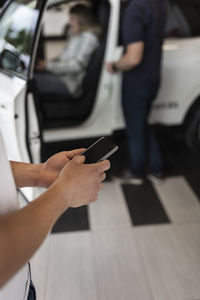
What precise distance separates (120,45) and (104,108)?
1.51 ft

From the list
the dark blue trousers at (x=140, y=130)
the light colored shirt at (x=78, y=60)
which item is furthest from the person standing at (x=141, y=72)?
the light colored shirt at (x=78, y=60)

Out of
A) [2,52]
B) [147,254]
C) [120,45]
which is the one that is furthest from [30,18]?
[147,254]

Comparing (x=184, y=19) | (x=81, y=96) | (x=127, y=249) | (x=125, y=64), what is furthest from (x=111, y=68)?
(x=127, y=249)

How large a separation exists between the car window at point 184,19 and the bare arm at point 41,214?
213 cm

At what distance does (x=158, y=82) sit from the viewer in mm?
2244

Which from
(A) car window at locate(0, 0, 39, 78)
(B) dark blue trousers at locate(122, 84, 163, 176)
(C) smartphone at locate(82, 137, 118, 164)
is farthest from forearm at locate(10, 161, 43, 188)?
(B) dark blue trousers at locate(122, 84, 163, 176)

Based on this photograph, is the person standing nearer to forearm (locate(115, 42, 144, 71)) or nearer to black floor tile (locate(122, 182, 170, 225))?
forearm (locate(115, 42, 144, 71))

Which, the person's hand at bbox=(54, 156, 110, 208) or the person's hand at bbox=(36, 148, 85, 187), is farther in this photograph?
the person's hand at bbox=(36, 148, 85, 187)

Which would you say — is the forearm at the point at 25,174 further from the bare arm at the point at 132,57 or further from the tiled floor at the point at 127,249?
the bare arm at the point at 132,57

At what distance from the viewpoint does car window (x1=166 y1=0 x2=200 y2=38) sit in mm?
2502

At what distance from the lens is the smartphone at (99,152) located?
29.3 inches

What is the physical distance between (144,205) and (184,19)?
147cm

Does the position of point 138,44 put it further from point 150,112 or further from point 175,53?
point 150,112

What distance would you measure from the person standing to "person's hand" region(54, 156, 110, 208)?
1.51 m
